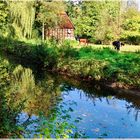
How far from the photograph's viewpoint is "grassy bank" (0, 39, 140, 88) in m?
17.6

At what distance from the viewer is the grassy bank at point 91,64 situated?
1758 centimetres

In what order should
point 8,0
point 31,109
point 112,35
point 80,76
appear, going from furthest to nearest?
point 112,35, point 8,0, point 80,76, point 31,109

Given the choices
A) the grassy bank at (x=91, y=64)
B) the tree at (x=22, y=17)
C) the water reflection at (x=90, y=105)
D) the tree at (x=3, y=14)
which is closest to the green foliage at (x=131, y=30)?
the tree at (x=22, y=17)

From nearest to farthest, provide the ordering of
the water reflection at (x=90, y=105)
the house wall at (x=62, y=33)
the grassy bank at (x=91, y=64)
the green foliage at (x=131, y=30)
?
the water reflection at (x=90, y=105) → the grassy bank at (x=91, y=64) → the green foliage at (x=131, y=30) → the house wall at (x=62, y=33)

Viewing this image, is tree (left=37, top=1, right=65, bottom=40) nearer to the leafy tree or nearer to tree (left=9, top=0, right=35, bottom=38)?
tree (left=9, top=0, right=35, bottom=38)

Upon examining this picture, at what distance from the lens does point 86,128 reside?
34.8ft

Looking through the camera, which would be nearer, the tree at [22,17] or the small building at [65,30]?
the tree at [22,17]

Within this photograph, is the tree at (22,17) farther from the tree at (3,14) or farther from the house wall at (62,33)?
the house wall at (62,33)

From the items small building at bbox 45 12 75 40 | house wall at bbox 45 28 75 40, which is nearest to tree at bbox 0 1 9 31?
house wall at bbox 45 28 75 40

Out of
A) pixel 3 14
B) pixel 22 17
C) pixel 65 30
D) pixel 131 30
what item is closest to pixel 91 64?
pixel 22 17

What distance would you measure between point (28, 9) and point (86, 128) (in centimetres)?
2782

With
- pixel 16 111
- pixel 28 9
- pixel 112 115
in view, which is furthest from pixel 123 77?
pixel 28 9

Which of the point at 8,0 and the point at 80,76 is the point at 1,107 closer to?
the point at 80,76

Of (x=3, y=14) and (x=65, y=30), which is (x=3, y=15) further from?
(x=65, y=30)
